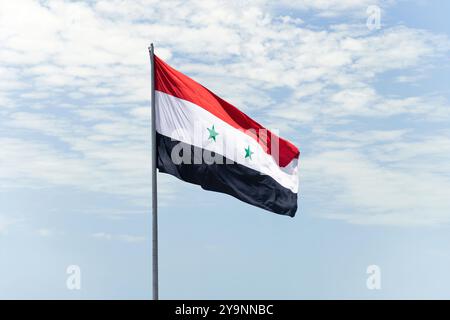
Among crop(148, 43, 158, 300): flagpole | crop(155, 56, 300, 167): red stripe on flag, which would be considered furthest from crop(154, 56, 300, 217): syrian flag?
crop(148, 43, 158, 300): flagpole

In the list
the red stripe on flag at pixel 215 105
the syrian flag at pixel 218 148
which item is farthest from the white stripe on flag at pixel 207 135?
the red stripe on flag at pixel 215 105

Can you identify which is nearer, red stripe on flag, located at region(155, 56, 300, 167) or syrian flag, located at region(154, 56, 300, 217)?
syrian flag, located at region(154, 56, 300, 217)

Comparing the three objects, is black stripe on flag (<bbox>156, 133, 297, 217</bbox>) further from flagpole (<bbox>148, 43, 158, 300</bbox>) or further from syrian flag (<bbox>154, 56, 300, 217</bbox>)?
flagpole (<bbox>148, 43, 158, 300</bbox>)

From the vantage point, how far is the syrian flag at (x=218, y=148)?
73.0 ft

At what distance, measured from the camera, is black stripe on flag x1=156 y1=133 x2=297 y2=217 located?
72.1 feet

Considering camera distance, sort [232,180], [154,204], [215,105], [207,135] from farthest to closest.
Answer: [215,105], [232,180], [207,135], [154,204]

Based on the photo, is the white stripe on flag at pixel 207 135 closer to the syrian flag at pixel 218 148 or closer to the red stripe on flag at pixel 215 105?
the syrian flag at pixel 218 148

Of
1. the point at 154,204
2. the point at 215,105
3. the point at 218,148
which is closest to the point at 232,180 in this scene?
the point at 218,148

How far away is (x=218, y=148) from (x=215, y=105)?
1.45 metres

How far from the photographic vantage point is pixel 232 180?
23.8 m

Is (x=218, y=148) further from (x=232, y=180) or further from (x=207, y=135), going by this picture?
(x=232, y=180)
